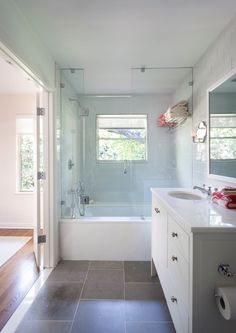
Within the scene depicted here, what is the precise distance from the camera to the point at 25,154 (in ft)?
13.5

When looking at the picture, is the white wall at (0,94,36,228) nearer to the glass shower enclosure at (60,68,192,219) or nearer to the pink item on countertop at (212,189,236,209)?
the glass shower enclosure at (60,68,192,219)

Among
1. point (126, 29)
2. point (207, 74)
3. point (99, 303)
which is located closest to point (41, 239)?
point (99, 303)

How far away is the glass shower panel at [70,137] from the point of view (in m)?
2.95

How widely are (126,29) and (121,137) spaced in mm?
1865

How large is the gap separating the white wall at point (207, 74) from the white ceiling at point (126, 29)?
0.30ft

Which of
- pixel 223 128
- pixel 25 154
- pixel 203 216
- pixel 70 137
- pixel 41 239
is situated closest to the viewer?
pixel 203 216

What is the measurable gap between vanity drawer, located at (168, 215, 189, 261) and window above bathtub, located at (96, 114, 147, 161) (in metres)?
2.18

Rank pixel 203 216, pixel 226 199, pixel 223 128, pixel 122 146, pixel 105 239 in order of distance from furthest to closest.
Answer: pixel 122 146
pixel 105 239
pixel 223 128
pixel 226 199
pixel 203 216

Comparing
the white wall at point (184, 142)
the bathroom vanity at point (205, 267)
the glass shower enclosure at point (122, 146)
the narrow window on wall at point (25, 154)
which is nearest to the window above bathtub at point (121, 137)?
the glass shower enclosure at point (122, 146)

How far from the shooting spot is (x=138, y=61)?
2.70 m

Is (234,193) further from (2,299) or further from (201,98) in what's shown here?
(2,299)

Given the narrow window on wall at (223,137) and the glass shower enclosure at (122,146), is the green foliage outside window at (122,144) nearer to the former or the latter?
the glass shower enclosure at (122,146)

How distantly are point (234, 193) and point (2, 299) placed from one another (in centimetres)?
213

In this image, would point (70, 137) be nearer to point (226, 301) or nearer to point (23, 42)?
point (23, 42)
